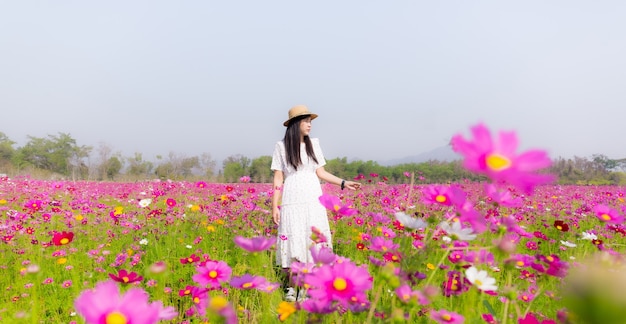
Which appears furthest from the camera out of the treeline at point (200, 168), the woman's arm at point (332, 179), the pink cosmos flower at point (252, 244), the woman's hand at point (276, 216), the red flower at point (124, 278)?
the treeline at point (200, 168)

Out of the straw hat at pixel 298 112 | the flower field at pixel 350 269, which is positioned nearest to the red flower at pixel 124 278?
the flower field at pixel 350 269

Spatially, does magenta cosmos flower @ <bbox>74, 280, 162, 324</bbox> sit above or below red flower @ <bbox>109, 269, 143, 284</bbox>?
above

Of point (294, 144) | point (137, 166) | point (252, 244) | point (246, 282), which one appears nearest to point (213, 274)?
point (246, 282)

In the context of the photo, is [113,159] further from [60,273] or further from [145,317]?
[145,317]

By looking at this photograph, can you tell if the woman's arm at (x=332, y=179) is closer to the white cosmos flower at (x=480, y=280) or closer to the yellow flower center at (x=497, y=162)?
the white cosmos flower at (x=480, y=280)

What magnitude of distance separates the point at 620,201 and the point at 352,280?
23.3ft

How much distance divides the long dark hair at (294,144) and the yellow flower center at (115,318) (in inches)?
97.0

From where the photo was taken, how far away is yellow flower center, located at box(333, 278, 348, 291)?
2.89ft

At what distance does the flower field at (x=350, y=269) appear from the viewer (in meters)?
0.65

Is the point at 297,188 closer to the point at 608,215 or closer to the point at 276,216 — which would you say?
the point at 276,216

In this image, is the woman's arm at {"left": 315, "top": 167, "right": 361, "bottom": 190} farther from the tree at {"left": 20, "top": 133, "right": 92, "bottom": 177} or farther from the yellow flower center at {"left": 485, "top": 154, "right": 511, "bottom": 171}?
the tree at {"left": 20, "top": 133, "right": 92, "bottom": 177}

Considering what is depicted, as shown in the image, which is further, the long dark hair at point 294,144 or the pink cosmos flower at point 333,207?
the long dark hair at point 294,144

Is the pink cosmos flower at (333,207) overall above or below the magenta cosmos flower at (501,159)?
below

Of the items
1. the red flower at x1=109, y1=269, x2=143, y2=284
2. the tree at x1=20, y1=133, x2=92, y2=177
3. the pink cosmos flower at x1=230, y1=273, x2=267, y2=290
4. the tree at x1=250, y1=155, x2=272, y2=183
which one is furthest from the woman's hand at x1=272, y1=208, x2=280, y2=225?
the tree at x1=20, y1=133, x2=92, y2=177
